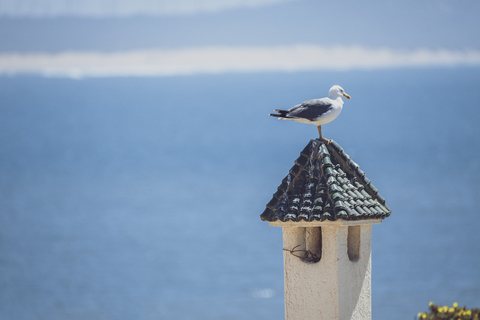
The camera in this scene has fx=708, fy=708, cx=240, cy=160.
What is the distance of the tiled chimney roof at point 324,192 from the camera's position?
9758 millimetres

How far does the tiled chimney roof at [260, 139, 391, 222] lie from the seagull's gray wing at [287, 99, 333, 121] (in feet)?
1.42

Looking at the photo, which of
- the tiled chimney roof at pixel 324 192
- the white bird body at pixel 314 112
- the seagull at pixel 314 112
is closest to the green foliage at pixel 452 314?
the tiled chimney roof at pixel 324 192

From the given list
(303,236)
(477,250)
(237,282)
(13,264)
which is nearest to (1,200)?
(13,264)

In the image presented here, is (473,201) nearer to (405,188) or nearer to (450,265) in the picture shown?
(405,188)

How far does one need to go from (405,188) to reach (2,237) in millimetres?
61053

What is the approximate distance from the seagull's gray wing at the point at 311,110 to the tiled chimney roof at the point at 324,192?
1.42 ft

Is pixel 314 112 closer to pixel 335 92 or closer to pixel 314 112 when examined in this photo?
pixel 314 112

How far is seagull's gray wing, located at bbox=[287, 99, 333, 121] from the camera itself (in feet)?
33.9

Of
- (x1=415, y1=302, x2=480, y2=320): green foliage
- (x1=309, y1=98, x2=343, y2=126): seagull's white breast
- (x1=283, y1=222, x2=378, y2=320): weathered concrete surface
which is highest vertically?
(x1=309, y1=98, x2=343, y2=126): seagull's white breast

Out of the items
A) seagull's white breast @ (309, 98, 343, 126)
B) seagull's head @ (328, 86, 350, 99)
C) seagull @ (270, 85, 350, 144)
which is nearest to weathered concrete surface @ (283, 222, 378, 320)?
seagull @ (270, 85, 350, 144)

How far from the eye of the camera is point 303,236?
1045cm

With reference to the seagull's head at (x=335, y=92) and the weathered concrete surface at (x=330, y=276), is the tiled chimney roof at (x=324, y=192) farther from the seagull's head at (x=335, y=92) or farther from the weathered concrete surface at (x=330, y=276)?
the seagull's head at (x=335, y=92)

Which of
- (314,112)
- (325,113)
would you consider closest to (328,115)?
(325,113)

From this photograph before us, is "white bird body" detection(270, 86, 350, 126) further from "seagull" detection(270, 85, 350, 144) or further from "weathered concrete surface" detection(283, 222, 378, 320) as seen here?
"weathered concrete surface" detection(283, 222, 378, 320)
